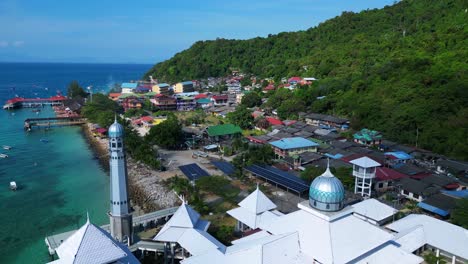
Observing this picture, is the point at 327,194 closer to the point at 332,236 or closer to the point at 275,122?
the point at 332,236

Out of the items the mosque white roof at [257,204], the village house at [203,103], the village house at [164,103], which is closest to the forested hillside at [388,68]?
the village house at [203,103]

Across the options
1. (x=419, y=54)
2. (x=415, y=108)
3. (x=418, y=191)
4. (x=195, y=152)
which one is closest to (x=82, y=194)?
(x=195, y=152)

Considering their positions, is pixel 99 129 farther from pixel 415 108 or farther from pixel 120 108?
pixel 415 108

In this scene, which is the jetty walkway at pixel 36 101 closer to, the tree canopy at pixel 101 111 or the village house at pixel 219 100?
the tree canopy at pixel 101 111

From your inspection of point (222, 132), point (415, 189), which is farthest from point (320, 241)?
point (222, 132)

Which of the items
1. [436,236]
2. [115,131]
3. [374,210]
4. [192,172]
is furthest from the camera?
[192,172]

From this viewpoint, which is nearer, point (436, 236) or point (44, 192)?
point (436, 236)

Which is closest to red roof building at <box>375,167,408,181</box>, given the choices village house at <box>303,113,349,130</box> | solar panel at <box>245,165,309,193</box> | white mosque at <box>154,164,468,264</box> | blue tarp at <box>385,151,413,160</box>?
blue tarp at <box>385,151,413,160</box>
